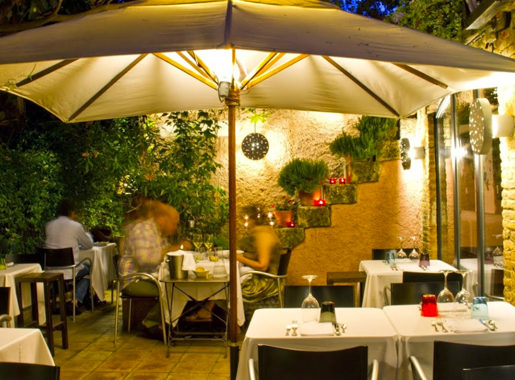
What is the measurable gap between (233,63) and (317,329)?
5.09 feet

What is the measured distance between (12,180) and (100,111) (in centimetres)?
373

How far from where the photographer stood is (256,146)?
1055 cm

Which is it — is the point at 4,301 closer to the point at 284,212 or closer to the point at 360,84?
the point at 360,84

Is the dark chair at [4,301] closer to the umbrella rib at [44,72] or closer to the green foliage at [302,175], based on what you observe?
the umbrella rib at [44,72]

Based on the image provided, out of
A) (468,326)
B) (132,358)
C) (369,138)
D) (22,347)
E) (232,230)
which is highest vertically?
(369,138)

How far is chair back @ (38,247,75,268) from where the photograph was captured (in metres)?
7.44

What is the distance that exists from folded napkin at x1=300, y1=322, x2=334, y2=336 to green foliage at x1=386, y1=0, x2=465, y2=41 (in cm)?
378

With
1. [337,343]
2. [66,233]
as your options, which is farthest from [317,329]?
[66,233]

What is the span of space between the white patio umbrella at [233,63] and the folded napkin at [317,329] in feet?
1.39

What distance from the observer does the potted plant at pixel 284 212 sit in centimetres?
934

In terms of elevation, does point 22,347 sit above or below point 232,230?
below

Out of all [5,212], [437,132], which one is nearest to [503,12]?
[437,132]

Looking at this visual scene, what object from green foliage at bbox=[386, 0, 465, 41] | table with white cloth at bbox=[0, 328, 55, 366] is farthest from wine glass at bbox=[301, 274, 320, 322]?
green foliage at bbox=[386, 0, 465, 41]

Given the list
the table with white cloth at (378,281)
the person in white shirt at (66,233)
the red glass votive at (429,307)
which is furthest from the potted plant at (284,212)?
the red glass votive at (429,307)
